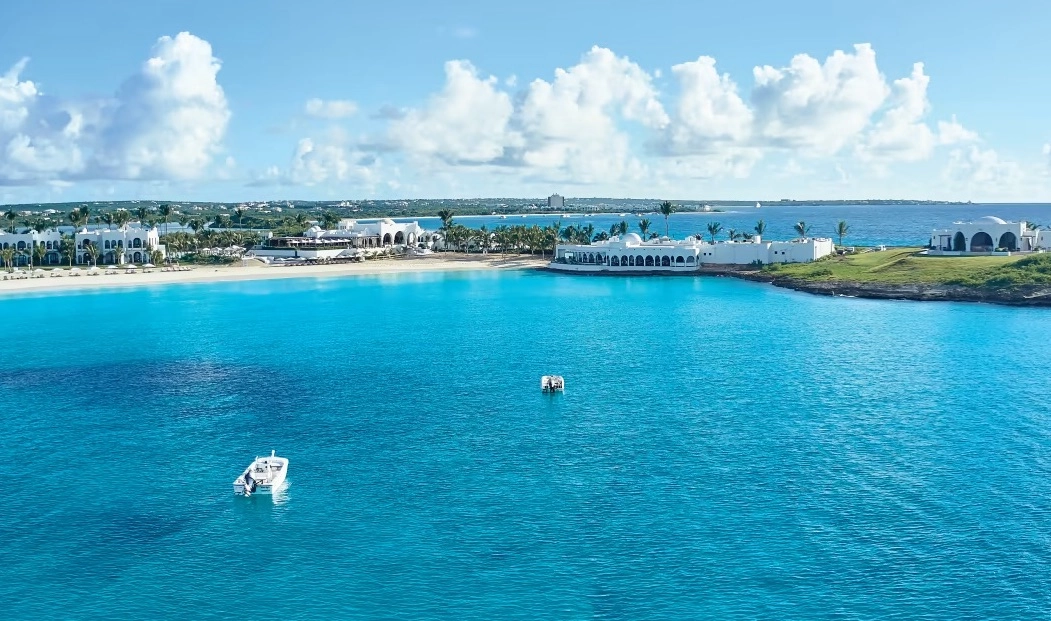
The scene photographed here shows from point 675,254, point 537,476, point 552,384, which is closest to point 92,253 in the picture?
point 675,254

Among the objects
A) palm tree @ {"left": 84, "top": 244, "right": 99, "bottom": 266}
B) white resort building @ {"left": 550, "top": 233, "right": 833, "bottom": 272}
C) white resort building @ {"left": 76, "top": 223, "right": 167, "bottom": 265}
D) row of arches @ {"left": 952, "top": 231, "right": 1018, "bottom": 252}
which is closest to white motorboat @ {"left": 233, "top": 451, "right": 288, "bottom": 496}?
white resort building @ {"left": 550, "top": 233, "right": 833, "bottom": 272}

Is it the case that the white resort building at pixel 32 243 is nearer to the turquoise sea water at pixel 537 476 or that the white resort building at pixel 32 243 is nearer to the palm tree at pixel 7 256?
the palm tree at pixel 7 256

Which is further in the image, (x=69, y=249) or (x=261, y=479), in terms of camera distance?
(x=69, y=249)

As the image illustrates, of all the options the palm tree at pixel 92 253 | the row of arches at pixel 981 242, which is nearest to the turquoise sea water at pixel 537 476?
the row of arches at pixel 981 242

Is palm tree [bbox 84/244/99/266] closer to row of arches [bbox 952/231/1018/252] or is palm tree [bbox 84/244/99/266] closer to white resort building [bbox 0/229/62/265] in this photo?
white resort building [bbox 0/229/62/265]

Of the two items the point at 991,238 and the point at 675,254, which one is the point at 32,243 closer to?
the point at 675,254

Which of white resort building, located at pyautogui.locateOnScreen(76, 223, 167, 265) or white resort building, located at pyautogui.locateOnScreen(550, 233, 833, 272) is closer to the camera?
white resort building, located at pyautogui.locateOnScreen(550, 233, 833, 272)

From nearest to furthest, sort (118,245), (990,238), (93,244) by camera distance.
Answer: (990,238) → (93,244) → (118,245)
